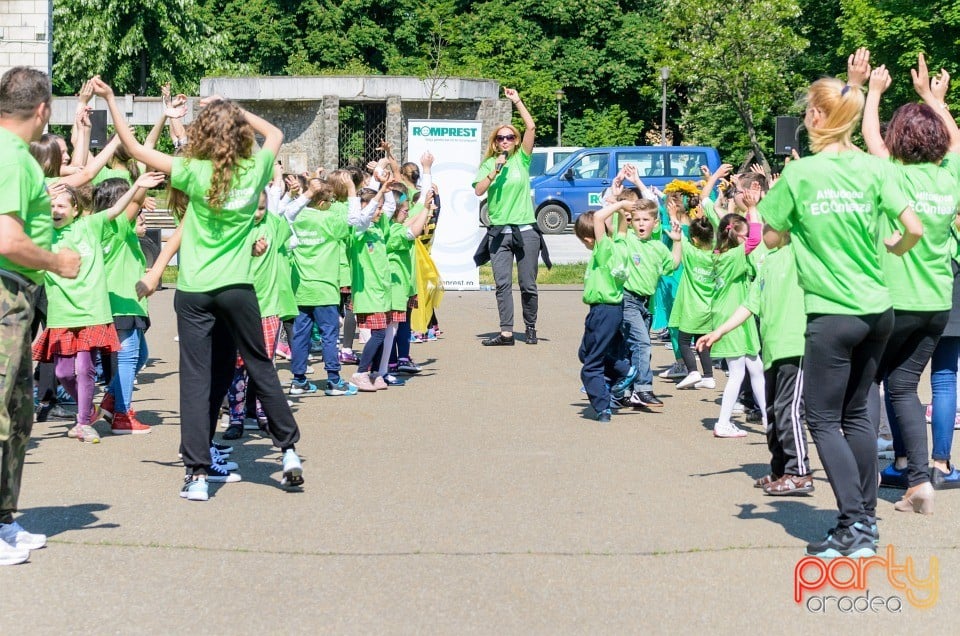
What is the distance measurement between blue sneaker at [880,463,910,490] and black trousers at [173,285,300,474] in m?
3.30

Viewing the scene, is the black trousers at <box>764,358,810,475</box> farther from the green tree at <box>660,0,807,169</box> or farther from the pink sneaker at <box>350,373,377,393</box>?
the green tree at <box>660,0,807,169</box>

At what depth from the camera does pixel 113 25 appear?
51781mm

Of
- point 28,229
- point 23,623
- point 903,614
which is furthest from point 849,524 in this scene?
point 28,229

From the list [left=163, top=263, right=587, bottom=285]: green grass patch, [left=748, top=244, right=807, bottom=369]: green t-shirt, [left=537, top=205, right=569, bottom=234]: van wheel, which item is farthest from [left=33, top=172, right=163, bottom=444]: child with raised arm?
[left=537, top=205, right=569, bottom=234]: van wheel

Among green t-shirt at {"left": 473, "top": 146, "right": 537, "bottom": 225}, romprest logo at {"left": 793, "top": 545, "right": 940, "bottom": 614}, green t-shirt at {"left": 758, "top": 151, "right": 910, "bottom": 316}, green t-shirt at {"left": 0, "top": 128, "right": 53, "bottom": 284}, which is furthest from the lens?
green t-shirt at {"left": 473, "top": 146, "right": 537, "bottom": 225}

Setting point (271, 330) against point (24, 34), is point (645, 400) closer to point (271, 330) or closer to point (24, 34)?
point (271, 330)

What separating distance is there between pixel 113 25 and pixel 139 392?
145ft

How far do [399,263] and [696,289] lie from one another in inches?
98.3

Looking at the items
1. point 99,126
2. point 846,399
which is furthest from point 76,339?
point 99,126

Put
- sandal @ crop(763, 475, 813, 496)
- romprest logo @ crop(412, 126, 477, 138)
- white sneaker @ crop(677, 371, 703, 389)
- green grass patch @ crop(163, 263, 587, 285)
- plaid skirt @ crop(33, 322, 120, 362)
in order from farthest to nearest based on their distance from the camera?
green grass patch @ crop(163, 263, 587, 285) < romprest logo @ crop(412, 126, 477, 138) < white sneaker @ crop(677, 371, 703, 389) < plaid skirt @ crop(33, 322, 120, 362) < sandal @ crop(763, 475, 813, 496)

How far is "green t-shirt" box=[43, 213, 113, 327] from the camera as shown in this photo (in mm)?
8484

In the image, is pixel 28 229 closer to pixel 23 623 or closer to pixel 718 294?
pixel 23 623

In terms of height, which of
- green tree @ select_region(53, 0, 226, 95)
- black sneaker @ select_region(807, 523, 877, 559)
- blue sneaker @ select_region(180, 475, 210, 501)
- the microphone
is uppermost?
green tree @ select_region(53, 0, 226, 95)

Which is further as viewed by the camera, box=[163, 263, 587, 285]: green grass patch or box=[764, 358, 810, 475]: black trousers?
box=[163, 263, 587, 285]: green grass patch
